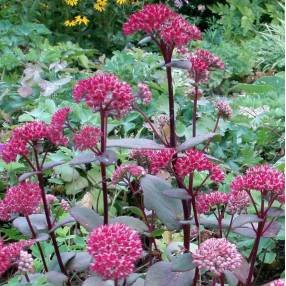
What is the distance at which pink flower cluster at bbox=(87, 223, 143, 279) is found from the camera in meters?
1.15

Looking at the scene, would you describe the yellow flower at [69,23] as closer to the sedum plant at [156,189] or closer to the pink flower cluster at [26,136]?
the sedum plant at [156,189]

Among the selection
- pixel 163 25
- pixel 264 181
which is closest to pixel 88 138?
pixel 163 25

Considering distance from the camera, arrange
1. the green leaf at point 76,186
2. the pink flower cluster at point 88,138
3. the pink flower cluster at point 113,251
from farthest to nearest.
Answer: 1. the green leaf at point 76,186
2. the pink flower cluster at point 88,138
3. the pink flower cluster at point 113,251

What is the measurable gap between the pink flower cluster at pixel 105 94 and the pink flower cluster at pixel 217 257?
0.36 meters

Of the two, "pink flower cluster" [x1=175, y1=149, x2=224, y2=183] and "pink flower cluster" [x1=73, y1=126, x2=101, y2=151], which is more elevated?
"pink flower cluster" [x1=73, y1=126, x2=101, y2=151]

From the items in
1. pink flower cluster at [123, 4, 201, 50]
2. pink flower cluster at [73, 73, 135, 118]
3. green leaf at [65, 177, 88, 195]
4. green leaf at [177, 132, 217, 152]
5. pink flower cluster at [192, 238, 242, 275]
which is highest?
pink flower cluster at [123, 4, 201, 50]

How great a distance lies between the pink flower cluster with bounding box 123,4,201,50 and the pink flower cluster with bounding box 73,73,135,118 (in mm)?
141

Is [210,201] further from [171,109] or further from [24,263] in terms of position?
[24,263]

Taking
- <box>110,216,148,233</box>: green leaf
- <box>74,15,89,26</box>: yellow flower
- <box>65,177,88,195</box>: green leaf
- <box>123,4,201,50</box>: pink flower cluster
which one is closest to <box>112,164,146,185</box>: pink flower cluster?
<box>110,216,148,233</box>: green leaf

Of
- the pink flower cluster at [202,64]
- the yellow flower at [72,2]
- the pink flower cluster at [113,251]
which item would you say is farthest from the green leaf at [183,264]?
the yellow flower at [72,2]

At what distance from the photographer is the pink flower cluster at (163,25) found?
4.69ft

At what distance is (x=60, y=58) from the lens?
3912 mm

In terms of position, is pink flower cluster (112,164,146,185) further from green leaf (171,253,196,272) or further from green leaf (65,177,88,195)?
green leaf (65,177,88,195)

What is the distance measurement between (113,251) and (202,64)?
23.4 inches
